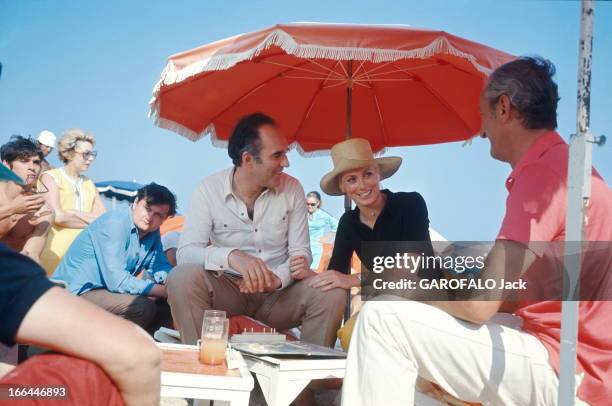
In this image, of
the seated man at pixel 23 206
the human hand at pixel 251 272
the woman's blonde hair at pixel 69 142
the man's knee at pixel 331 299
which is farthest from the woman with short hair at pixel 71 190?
the man's knee at pixel 331 299

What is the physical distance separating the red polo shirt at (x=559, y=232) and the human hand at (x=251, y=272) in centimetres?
178

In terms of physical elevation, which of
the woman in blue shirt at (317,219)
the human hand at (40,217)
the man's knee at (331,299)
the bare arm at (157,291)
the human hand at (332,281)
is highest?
the woman in blue shirt at (317,219)

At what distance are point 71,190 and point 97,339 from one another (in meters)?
5.03

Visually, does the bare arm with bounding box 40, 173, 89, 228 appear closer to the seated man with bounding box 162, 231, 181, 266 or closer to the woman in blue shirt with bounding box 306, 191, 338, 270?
the seated man with bounding box 162, 231, 181, 266

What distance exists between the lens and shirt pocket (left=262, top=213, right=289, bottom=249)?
404cm

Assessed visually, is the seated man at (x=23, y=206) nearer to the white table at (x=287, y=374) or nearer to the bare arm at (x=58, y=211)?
the bare arm at (x=58, y=211)

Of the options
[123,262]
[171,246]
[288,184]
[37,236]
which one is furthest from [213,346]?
[171,246]

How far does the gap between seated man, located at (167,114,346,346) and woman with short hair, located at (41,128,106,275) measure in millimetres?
2042

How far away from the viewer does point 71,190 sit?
5832 mm

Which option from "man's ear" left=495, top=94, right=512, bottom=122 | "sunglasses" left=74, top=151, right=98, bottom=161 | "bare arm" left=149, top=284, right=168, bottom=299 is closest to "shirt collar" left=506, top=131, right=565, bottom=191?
"man's ear" left=495, top=94, right=512, bottom=122

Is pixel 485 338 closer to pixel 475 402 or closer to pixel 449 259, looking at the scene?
pixel 475 402

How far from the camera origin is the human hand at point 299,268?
3859 millimetres

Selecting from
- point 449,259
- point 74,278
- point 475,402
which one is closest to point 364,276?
point 449,259

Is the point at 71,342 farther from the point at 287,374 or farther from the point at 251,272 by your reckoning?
the point at 251,272
